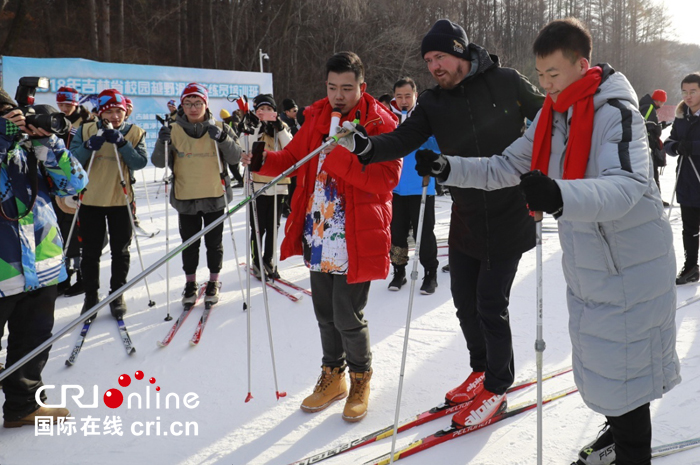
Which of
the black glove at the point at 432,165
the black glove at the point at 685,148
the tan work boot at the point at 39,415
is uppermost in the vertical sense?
the black glove at the point at 685,148

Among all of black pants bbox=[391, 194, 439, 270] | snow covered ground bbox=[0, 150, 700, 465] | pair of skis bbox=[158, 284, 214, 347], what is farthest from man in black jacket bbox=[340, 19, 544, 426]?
black pants bbox=[391, 194, 439, 270]

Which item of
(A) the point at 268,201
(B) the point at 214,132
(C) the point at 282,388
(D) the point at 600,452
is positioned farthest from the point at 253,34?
(D) the point at 600,452

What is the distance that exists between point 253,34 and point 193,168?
1880 centimetres

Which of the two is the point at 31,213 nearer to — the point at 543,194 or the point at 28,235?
the point at 28,235

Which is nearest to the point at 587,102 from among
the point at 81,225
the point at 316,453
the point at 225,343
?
the point at 316,453

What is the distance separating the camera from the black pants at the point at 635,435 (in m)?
1.78

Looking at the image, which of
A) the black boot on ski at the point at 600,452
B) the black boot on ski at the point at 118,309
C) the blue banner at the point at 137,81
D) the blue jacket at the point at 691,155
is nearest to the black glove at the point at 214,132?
the black boot on ski at the point at 118,309

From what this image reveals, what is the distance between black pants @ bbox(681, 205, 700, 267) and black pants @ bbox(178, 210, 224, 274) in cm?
417

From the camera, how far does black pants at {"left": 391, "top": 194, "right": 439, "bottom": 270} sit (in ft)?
15.4

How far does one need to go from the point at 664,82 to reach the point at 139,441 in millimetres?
55630

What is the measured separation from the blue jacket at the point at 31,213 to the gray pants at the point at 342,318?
1.40 meters

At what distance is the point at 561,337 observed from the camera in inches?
140

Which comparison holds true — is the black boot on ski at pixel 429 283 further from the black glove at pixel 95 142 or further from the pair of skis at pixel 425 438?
the black glove at pixel 95 142

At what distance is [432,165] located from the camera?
196 centimetres
